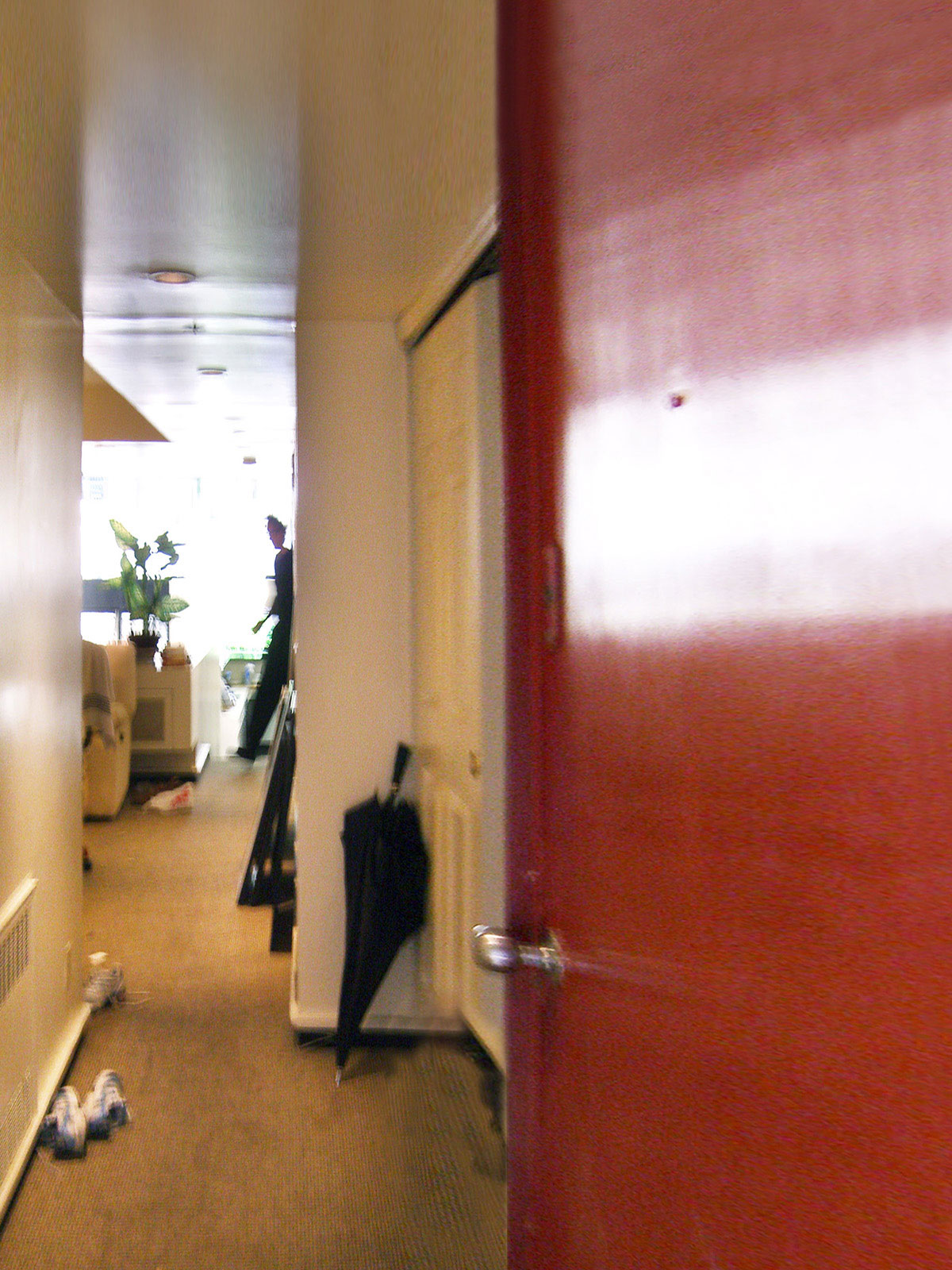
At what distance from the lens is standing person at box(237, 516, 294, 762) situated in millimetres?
5875

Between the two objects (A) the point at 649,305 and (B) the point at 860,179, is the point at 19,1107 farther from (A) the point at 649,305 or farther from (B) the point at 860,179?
(B) the point at 860,179

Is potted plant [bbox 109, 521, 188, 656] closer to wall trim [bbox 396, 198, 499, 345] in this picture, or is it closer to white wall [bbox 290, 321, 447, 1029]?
white wall [bbox 290, 321, 447, 1029]

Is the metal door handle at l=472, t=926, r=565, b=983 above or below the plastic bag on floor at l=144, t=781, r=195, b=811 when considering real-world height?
above

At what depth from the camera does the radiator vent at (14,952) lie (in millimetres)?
2645

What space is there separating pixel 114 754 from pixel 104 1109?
3432 millimetres

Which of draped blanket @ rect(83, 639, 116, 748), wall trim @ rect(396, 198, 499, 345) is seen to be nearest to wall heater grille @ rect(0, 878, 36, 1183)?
wall trim @ rect(396, 198, 499, 345)

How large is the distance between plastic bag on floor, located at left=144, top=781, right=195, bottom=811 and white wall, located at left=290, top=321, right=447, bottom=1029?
331cm

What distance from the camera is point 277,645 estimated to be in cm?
602

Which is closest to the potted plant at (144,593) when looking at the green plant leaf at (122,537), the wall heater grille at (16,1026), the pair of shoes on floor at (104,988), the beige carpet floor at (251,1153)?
the green plant leaf at (122,537)

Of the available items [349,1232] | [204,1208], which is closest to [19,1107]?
[204,1208]

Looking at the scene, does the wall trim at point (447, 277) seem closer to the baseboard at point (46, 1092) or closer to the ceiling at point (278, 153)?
the ceiling at point (278, 153)

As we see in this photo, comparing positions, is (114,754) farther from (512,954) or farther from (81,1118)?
(512,954)

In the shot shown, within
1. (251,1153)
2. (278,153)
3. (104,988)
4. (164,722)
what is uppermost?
(278,153)

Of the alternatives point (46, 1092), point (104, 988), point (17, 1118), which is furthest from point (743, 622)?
point (104, 988)
